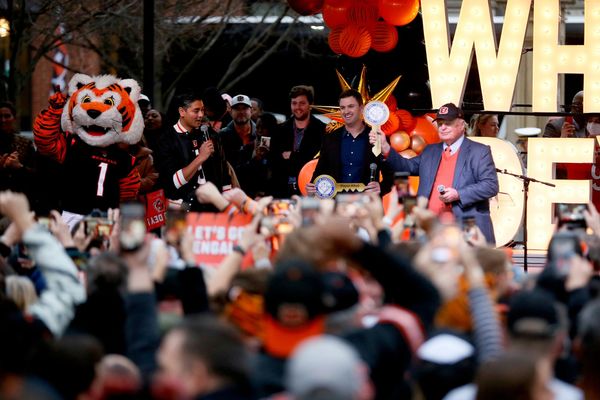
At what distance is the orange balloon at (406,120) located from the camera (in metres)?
14.4

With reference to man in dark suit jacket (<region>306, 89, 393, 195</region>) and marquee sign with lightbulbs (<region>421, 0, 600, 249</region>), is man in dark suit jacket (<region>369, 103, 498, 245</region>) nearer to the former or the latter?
man in dark suit jacket (<region>306, 89, 393, 195</region>)

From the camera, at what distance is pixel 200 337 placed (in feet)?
15.6

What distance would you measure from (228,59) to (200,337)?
25.2 meters

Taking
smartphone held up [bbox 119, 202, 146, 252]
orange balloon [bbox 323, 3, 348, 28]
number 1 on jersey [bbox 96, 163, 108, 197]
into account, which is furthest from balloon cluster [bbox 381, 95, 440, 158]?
smartphone held up [bbox 119, 202, 146, 252]

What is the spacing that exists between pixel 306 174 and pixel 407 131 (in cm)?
139

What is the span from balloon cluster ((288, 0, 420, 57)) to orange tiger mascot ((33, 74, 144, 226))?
9.17ft

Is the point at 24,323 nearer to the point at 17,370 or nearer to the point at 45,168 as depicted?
the point at 17,370

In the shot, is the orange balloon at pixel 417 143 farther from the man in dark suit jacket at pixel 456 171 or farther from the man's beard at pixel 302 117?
the man in dark suit jacket at pixel 456 171

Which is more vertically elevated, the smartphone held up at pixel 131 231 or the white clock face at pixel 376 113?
the white clock face at pixel 376 113

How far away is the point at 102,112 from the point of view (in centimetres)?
1214

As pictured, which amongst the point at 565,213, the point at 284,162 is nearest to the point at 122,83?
the point at 284,162

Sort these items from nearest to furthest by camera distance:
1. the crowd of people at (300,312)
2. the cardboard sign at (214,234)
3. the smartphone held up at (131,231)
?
the crowd of people at (300,312) → the smartphone held up at (131,231) → the cardboard sign at (214,234)

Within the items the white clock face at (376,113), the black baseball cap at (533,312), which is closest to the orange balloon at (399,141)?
the white clock face at (376,113)

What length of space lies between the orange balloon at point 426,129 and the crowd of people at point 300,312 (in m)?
5.48
